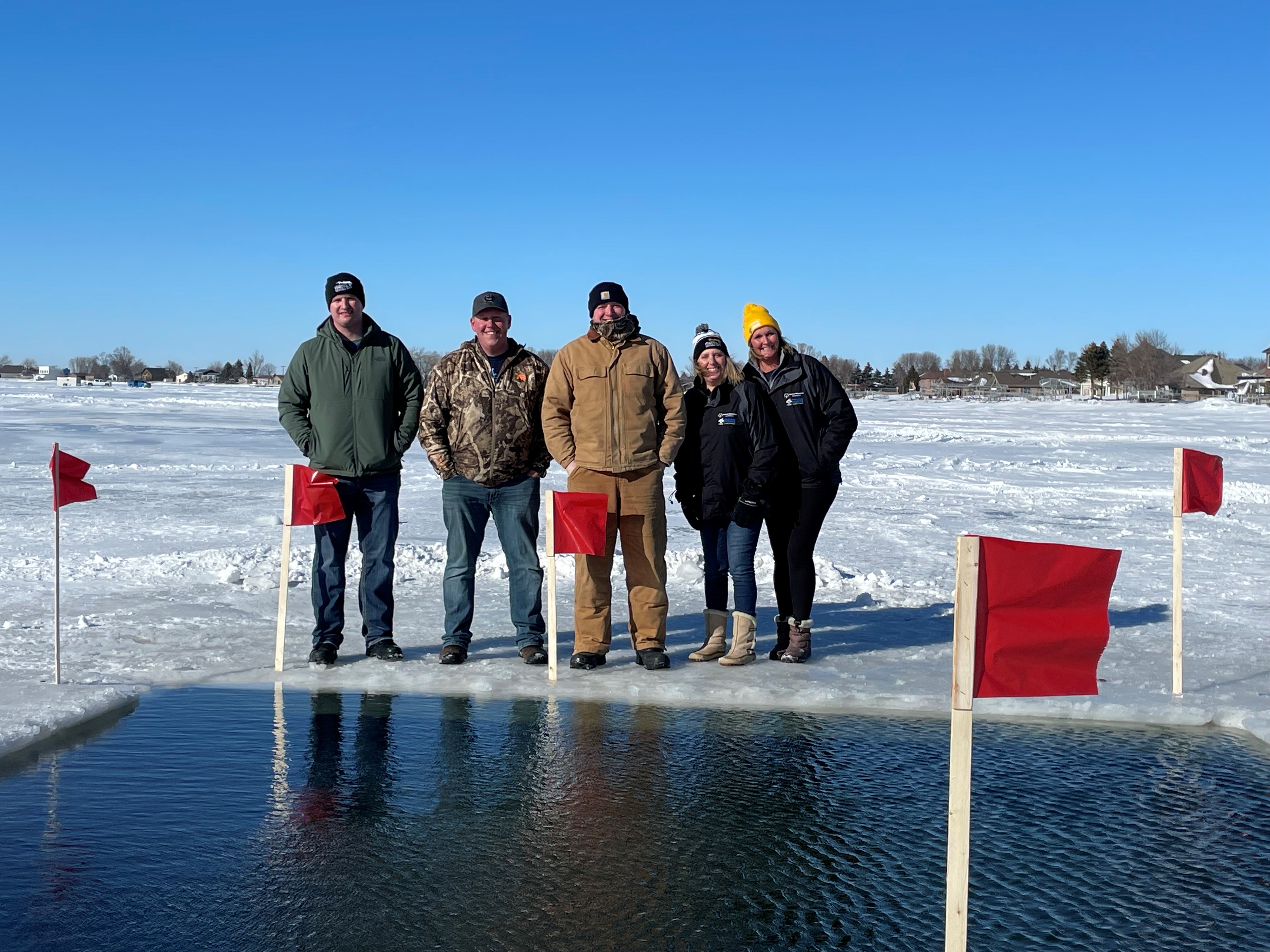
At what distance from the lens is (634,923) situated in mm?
3205

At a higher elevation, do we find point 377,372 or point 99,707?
point 377,372

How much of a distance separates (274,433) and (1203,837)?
35.6 meters

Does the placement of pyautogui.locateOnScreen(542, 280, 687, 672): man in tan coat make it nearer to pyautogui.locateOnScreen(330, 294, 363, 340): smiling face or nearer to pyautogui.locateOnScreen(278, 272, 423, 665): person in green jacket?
pyautogui.locateOnScreen(278, 272, 423, 665): person in green jacket

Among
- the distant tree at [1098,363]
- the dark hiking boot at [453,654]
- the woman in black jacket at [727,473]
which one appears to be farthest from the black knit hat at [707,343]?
the distant tree at [1098,363]

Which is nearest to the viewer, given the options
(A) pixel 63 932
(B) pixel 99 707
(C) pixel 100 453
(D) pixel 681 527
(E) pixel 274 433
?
(A) pixel 63 932

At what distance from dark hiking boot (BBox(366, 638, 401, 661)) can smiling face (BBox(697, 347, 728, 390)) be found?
2515 millimetres

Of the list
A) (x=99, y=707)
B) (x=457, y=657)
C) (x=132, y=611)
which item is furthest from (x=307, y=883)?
(x=132, y=611)

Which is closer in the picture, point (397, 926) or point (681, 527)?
point (397, 926)

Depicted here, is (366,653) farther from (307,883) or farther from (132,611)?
(307,883)

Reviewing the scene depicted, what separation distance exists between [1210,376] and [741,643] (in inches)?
5792

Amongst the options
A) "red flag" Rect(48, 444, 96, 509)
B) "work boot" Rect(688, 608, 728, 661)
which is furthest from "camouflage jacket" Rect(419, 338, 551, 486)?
"red flag" Rect(48, 444, 96, 509)

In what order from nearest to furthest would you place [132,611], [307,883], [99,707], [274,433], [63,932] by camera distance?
[63,932]
[307,883]
[99,707]
[132,611]
[274,433]

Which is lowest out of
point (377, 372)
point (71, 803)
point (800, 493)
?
point (71, 803)

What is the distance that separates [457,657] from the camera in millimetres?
6566
